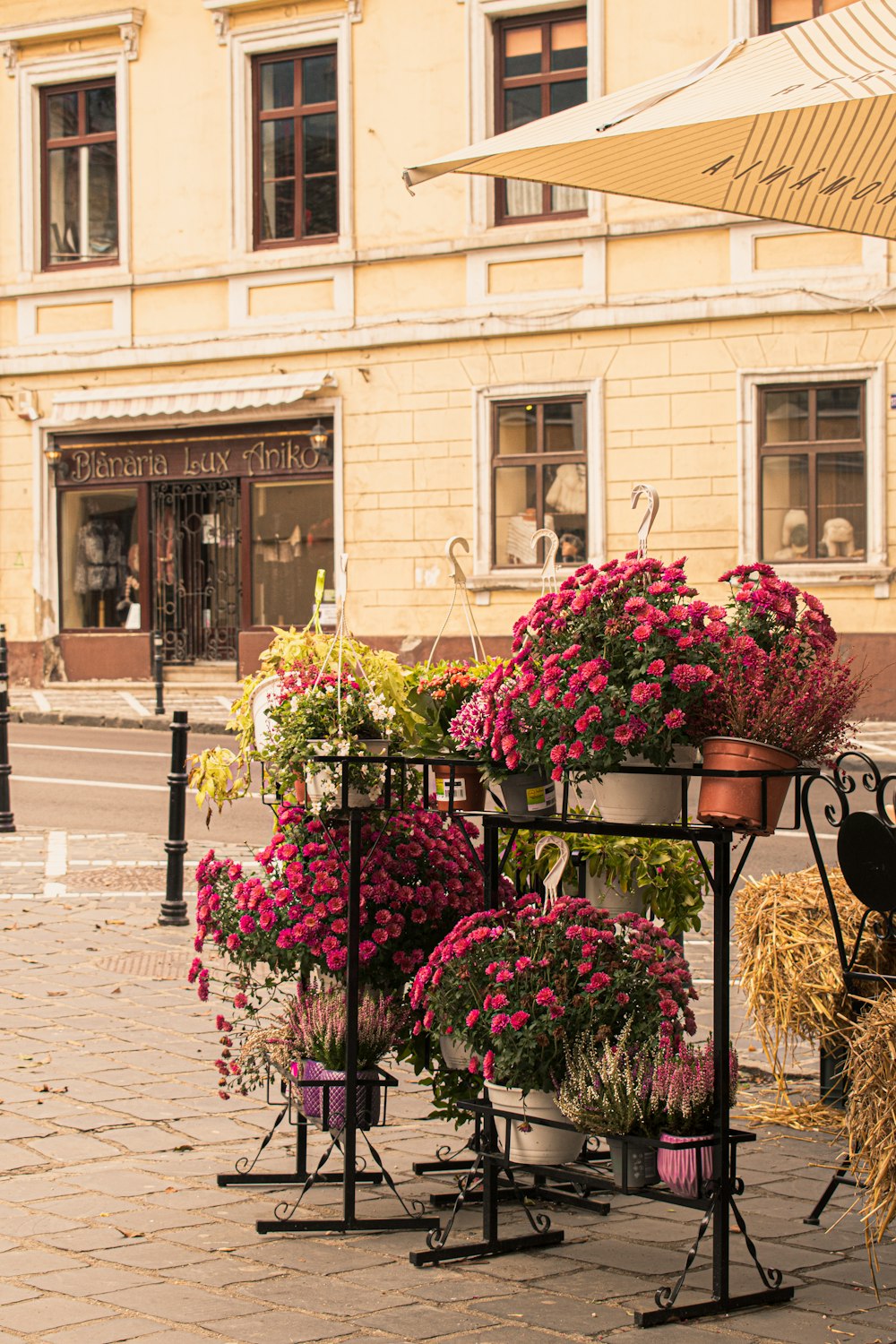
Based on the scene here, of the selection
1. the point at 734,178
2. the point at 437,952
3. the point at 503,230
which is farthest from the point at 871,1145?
the point at 503,230

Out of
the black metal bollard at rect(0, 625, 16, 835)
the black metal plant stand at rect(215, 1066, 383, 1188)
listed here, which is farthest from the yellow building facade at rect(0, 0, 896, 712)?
the black metal plant stand at rect(215, 1066, 383, 1188)

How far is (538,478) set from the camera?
71.3 ft

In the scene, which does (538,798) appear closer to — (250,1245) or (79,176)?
(250,1245)

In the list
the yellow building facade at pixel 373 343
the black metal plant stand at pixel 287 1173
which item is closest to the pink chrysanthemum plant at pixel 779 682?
the black metal plant stand at pixel 287 1173

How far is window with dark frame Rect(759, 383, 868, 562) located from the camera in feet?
66.2

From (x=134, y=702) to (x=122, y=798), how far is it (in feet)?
26.4

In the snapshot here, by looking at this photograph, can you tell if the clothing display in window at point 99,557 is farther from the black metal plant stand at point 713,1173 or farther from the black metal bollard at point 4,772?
the black metal plant stand at point 713,1173

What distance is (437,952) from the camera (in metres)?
4.71

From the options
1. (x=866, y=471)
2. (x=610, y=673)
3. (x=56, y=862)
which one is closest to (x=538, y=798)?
(x=610, y=673)

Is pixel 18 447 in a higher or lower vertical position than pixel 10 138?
lower

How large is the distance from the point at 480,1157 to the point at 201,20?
70.7ft

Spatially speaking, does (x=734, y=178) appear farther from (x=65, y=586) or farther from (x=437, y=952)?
(x=65, y=586)

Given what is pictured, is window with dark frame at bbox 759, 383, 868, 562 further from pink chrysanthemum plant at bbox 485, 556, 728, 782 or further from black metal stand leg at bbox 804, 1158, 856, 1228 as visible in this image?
pink chrysanthemum plant at bbox 485, 556, 728, 782

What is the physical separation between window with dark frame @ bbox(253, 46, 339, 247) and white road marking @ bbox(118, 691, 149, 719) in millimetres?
5992
